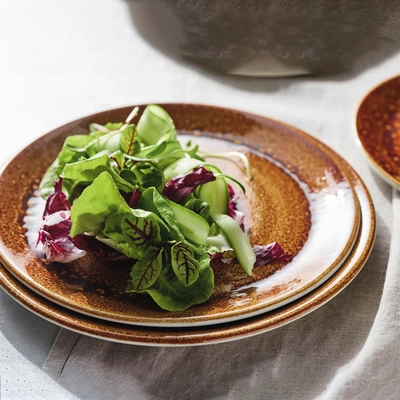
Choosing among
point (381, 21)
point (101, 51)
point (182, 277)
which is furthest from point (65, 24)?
point (182, 277)

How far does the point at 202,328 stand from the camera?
0.67 meters

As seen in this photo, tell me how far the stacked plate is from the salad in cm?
2

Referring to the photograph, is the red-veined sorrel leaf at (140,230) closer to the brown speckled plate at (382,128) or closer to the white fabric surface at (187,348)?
the white fabric surface at (187,348)

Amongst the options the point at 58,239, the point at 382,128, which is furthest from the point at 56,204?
the point at 382,128

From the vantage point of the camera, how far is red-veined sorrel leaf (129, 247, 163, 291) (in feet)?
2.30

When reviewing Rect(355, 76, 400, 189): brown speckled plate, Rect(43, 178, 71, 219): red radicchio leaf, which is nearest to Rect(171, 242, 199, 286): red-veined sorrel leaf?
Rect(43, 178, 71, 219): red radicchio leaf

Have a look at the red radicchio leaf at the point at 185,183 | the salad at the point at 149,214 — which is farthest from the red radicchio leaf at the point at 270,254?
the red radicchio leaf at the point at 185,183

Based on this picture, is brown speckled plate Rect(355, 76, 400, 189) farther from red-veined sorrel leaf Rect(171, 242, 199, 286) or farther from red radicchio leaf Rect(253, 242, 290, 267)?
red-veined sorrel leaf Rect(171, 242, 199, 286)

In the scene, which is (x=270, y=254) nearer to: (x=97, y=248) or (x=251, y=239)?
(x=251, y=239)

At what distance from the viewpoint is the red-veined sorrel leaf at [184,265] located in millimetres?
695

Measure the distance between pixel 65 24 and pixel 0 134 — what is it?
305 millimetres

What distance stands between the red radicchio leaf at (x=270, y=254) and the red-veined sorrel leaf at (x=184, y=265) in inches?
4.9

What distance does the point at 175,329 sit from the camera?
0.67 m

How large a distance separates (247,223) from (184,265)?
0.70ft
